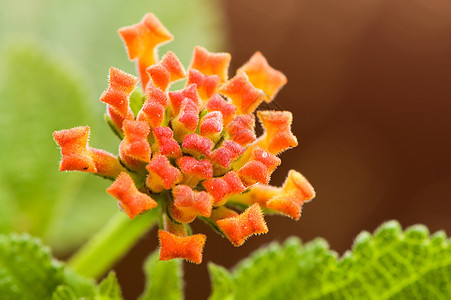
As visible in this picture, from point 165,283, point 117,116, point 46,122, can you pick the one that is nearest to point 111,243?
point 165,283

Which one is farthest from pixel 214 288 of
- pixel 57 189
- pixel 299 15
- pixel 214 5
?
pixel 299 15

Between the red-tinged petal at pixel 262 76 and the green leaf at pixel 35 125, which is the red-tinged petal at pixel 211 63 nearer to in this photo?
the red-tinged petal at pixel 262 76

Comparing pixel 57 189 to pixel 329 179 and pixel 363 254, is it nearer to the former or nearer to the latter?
pixel 363 254

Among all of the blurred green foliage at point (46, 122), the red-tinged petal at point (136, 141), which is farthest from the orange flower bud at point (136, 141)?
the blurred green foliage at point (46, 122)

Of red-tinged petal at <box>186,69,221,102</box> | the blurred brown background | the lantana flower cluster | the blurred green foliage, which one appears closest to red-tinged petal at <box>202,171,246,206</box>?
the lantana flower cluster

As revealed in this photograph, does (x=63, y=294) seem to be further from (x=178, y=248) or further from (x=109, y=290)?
(x=178, y=248)

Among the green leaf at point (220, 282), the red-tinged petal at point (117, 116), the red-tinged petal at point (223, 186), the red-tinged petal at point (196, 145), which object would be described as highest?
the red-tinged petal at point (117, 116)

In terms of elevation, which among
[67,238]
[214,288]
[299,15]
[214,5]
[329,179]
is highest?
[299,15]

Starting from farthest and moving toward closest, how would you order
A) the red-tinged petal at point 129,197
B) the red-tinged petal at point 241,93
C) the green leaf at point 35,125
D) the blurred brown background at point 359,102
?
the blurred brown background at point 359,102
the green leaf at point 35,125
the red-tinged petal at point 241,93
the red-tinged petal at point 129,197
